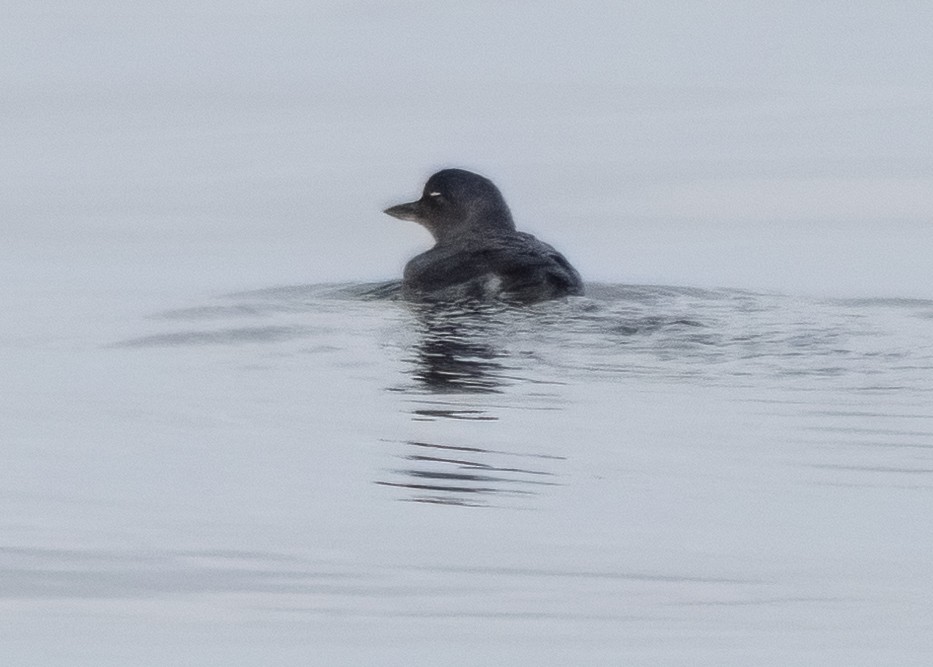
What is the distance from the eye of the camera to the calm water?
4531mm

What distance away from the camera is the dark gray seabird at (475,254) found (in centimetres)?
1059

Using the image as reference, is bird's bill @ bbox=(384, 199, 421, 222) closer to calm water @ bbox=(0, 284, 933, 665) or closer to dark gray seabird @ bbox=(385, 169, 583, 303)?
dark gray seabird @ bbox=(385, 169, 583, 303)

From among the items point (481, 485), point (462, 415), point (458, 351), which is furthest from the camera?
point (458, 351)

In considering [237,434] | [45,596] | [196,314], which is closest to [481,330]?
[196,314]

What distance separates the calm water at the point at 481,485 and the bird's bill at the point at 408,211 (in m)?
3.17

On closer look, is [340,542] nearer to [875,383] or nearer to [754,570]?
[754,570]

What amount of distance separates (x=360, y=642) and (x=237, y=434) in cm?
262

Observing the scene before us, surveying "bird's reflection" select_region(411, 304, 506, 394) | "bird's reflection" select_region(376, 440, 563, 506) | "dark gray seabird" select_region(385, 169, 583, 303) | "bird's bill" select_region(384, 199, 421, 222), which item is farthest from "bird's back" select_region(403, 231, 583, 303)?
"bird's reflection" select_region(376, 440, 563, 506)

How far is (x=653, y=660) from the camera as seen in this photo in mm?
4141

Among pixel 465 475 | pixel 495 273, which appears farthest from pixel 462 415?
pixel 495 273

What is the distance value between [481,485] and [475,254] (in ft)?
17.4

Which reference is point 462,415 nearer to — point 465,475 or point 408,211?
point 465,475

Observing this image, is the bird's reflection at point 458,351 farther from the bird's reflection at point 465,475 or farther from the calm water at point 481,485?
the bird's reflection at point 465,475

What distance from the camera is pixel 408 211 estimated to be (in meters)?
13.0
